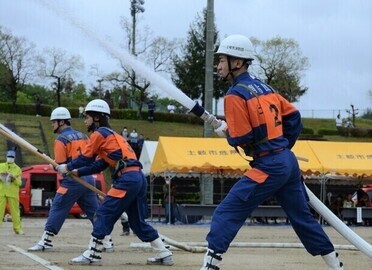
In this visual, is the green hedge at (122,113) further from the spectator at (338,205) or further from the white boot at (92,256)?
the white boot at (92,256)

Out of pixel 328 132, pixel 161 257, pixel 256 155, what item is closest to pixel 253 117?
pixel 256 155

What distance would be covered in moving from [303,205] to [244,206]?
0.71 metres

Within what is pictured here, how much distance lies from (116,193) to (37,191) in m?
20.6

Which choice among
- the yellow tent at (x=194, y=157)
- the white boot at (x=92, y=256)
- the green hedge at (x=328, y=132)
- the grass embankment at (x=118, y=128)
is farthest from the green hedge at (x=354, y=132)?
the white boot at (x=92, y=256)

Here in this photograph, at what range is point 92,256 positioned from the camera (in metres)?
10.6

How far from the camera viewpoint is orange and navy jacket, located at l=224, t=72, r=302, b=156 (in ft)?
24.8

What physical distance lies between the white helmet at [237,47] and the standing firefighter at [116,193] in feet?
10.7

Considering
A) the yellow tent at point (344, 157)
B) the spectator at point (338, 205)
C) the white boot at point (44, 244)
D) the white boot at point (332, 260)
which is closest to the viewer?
the white boot at point (332, 260)

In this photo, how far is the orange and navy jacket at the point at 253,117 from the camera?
7.55 metres

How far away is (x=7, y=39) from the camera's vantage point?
202 feet

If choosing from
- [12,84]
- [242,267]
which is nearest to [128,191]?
[242,267]

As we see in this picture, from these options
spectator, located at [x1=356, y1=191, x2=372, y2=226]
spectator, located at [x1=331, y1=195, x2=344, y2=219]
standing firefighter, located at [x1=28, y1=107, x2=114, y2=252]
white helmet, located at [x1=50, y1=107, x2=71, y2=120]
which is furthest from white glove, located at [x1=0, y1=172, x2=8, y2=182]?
spectator, located at [x1=356, y1=191, x2=372, y2=226]

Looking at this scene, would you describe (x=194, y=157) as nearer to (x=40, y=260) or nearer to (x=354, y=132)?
(x=40, y=260)

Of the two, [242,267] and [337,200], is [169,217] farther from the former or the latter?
[242,267]
